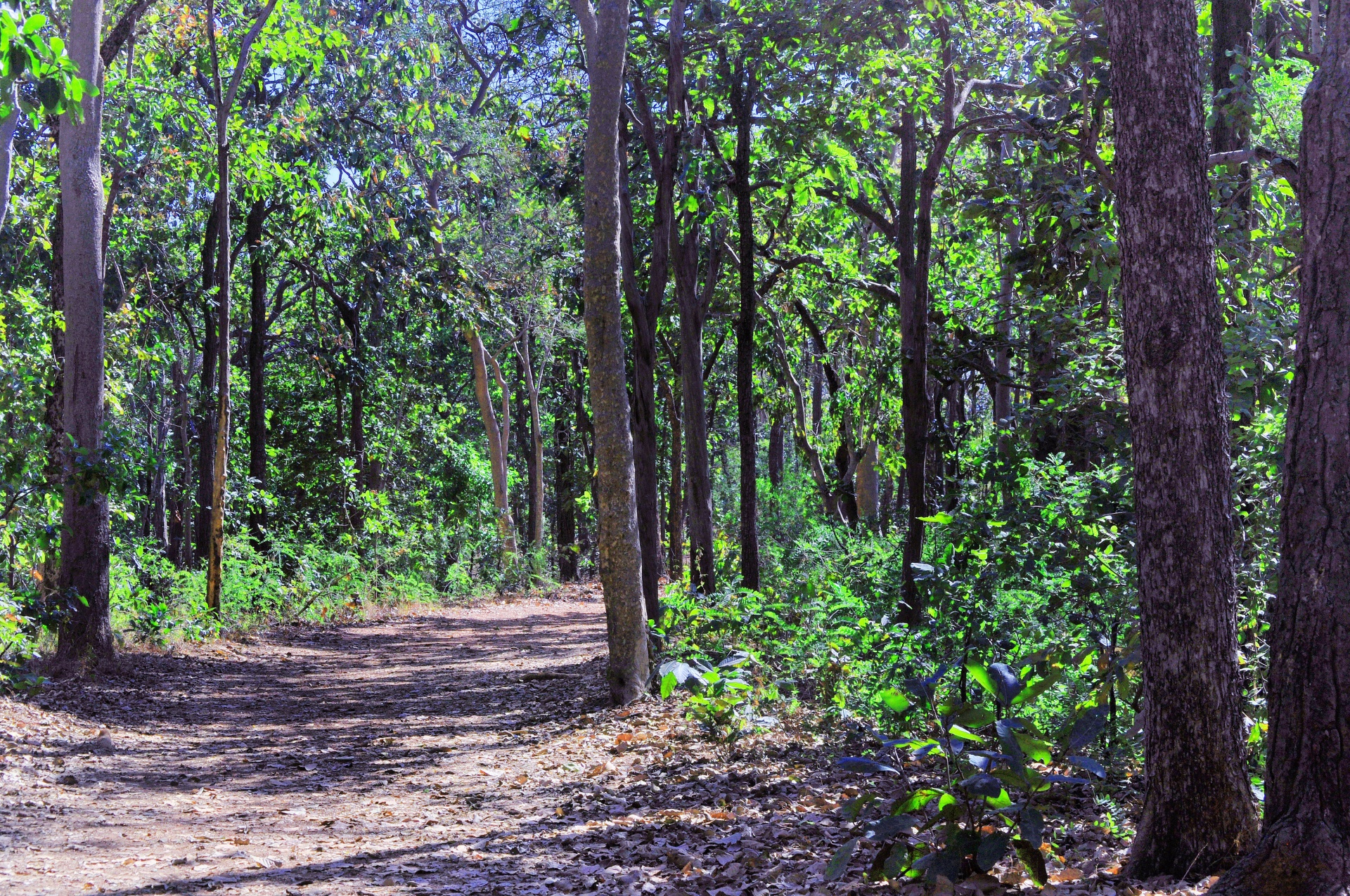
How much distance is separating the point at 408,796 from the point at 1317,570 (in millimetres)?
5411

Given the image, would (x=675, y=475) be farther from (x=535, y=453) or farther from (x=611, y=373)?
(x=611, y=373)

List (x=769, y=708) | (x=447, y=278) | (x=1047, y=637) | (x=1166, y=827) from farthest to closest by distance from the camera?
(x=447, y=278) < (x=769, y=708) < (x=1047, y=637) < (x=1166, y=827)

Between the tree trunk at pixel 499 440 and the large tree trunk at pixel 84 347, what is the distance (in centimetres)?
1398

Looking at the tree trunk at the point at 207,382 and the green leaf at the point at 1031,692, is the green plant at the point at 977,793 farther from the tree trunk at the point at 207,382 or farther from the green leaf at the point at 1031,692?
the tree trunk at the point at 207,382

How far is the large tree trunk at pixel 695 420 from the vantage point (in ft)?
42.5

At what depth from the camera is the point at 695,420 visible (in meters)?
13.6

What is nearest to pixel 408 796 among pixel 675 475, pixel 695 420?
pixel 695 420

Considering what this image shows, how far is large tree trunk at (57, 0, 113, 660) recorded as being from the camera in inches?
384

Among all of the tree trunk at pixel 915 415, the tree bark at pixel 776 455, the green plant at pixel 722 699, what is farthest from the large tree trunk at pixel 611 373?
the tree bark at pixel 776 455

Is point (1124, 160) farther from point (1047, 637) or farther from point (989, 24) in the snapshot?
point (989, 24)

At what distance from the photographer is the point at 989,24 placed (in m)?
10.8

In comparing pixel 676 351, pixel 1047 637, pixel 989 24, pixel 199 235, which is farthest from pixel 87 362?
pixel 199 235

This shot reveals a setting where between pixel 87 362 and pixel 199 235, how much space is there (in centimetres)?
1431

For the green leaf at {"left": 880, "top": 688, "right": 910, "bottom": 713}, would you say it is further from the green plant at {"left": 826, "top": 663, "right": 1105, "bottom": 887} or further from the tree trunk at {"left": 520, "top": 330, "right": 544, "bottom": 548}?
the tree trunk at {"left": 520, "top": 330, "right": 544, "bottom": 548}
